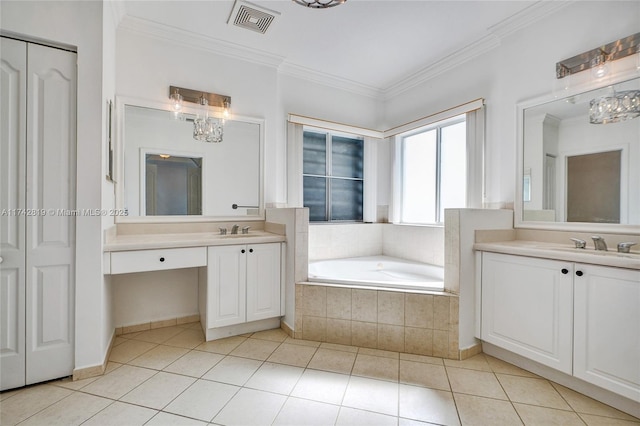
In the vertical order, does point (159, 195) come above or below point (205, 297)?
above

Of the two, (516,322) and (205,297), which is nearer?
(516,322)

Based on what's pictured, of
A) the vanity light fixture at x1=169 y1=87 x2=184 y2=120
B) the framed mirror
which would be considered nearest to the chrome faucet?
the framed mirror

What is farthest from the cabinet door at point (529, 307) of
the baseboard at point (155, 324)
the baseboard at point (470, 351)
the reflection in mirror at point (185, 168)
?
the baseboard at point (155, 324)

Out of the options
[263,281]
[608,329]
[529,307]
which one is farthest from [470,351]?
[263,281]

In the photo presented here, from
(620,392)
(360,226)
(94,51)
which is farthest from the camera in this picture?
(360,226)

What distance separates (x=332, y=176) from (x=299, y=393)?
100 inches

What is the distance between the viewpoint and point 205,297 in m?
2.32

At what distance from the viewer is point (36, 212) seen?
171 centimetres

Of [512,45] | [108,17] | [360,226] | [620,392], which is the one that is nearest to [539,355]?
[620,392]

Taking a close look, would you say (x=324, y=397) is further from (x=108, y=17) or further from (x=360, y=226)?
(x=108, y=17)

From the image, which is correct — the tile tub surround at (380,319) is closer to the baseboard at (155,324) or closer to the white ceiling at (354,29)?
the baseboard at (155,324)

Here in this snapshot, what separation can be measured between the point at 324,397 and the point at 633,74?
279 cm

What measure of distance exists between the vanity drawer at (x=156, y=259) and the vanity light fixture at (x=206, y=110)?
1171 mm

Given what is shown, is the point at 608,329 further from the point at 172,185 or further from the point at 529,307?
the point at 172,185
